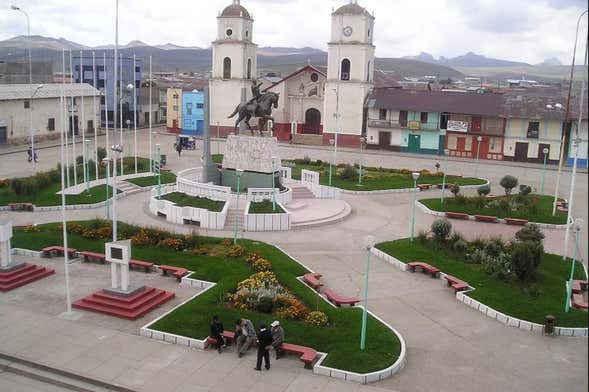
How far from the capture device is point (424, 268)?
22141 millimetres

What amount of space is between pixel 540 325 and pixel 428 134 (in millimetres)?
42056

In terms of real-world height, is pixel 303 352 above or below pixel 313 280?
below

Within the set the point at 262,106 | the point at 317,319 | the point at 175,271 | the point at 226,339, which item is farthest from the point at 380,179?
the point at 226,339

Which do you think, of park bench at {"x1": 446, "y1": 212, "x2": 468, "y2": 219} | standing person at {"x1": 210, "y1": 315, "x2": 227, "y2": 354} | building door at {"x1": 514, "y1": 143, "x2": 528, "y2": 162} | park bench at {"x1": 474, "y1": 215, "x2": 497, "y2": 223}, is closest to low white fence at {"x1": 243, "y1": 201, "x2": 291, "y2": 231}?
park bench at {"x1": 446, "y1": 212, "x2": 468, "y2": 219}

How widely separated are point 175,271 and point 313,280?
481 cm

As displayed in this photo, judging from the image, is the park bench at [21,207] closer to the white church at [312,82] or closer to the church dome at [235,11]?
the white church at [312,82]

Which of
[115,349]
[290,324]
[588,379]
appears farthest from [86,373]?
[588,379]

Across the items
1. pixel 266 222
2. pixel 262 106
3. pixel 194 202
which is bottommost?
pixel 266 222

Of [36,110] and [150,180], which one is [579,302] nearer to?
[150,180]

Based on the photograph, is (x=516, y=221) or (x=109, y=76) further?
(x=109, y=76)

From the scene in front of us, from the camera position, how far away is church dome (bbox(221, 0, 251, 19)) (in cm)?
6228

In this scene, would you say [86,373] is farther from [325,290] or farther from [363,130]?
[363,130]

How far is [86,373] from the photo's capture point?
14.3 meters

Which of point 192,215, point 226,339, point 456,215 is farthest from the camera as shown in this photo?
point 456,215
